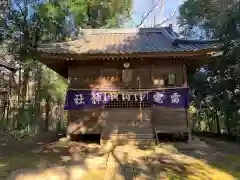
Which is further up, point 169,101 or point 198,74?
point 198,74

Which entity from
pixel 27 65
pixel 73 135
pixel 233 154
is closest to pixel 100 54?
pixel 73 135

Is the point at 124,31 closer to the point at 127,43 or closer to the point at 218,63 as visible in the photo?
the point at 127,43

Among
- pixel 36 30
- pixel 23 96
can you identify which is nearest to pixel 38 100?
pixel 23 96

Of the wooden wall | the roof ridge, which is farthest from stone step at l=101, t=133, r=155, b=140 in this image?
the roof ridge

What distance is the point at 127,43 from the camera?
13.2 meters

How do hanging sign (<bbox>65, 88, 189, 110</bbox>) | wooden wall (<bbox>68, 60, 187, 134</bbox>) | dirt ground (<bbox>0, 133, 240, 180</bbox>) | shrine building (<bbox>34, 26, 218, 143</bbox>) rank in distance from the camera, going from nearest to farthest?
dirt ground (<bbox>0, 133, 240, 180</bbox>) < shrine building (<bbox>34, 26, 218, 143</bbox>) < hanging sign (<bbox>65, 88, 189, 110</bbox>) < wooden wall (<bbox>68, 60, 187, 134</bbox>)

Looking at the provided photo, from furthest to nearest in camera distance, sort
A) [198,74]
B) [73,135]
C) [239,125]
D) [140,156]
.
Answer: [198,74]
[239,125]
[73,135]
[140,156]

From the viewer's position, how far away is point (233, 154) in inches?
408

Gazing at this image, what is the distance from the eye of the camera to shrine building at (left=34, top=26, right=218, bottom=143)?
1093 centimetres

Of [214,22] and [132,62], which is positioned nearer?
[132,62]

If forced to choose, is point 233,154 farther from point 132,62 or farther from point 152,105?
point 132,62

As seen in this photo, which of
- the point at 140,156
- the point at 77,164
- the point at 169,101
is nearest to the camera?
the point at 77,164

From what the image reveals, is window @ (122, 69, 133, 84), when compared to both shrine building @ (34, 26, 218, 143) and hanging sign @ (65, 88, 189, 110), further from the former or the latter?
hanging sign @ (65, 88, 189, 110)

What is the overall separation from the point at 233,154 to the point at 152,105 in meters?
3.69
